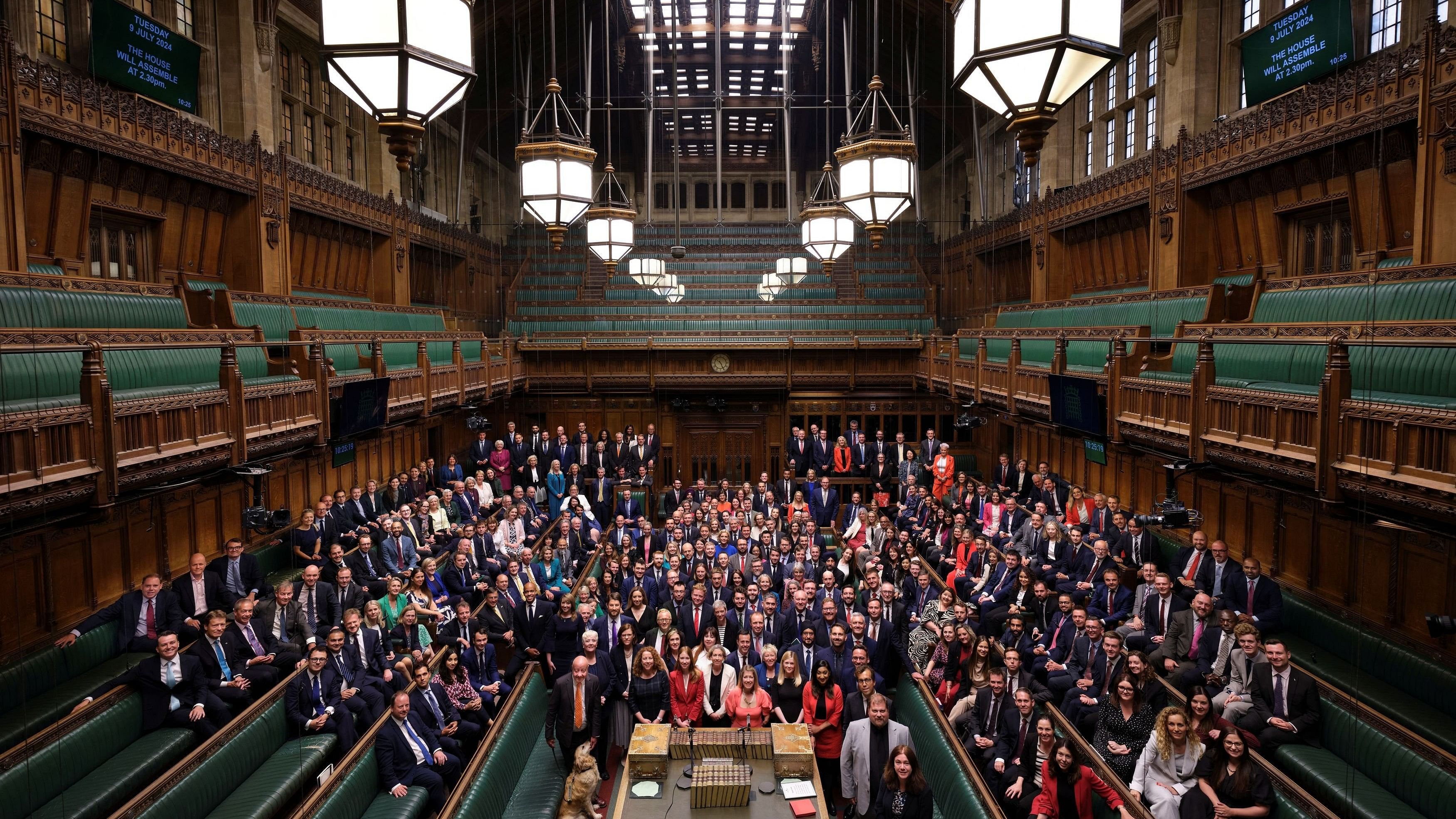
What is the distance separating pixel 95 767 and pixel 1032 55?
23.5 feet

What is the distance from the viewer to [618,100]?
2747 cm

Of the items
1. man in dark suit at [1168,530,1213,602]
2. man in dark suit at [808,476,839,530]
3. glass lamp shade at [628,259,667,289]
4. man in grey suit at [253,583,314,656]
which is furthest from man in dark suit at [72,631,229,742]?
glass lamp shade at [628,259,667,289]

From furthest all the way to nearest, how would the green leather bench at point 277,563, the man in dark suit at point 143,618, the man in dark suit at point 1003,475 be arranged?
the man in dark suit at point 1003,475, the green leather bench at point 277,563, the man in dark suit at point 143,618

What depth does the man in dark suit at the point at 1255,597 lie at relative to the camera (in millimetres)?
7234

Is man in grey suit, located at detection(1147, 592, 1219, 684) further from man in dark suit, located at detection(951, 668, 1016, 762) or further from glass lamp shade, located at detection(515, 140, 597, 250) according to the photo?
glass lamp shade, located at detection(515, 140, 597, 250)

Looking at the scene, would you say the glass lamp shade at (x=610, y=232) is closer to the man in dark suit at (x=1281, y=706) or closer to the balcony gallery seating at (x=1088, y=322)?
the balcony gallery seating at (x=1088, y=322)

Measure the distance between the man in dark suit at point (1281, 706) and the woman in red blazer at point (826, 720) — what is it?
3.02 m

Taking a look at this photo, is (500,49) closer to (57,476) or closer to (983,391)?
(983,391)

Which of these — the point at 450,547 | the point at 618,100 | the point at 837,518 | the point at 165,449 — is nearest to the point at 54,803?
the point at 165,449

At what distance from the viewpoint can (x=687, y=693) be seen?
7.16 m

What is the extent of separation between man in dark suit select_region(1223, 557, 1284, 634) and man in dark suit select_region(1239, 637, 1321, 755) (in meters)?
1.20

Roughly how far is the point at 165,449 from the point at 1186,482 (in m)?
11.0

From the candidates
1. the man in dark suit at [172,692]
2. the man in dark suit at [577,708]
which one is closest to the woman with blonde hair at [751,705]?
the man in dark suit at [577,708]

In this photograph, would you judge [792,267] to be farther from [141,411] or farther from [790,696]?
[141,411]
